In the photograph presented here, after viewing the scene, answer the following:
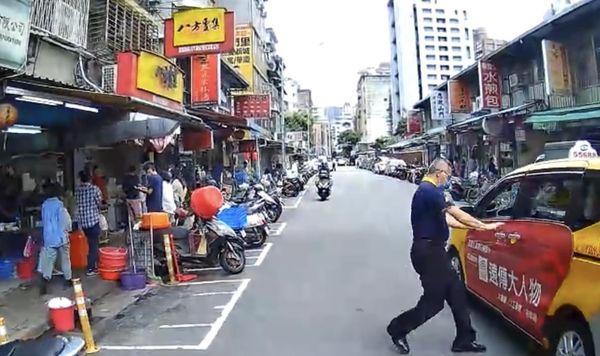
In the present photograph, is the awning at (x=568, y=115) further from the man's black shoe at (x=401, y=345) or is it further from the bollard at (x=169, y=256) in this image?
the man's black shoe at (x=401, y=345)

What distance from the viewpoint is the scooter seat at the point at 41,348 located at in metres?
2.92

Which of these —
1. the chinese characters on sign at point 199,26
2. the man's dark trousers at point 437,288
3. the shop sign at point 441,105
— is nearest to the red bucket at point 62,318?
the man's dark trousers at point 437,288

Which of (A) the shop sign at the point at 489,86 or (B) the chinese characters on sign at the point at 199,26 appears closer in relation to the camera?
(B) the chinese characters on sign at the point at 199,26

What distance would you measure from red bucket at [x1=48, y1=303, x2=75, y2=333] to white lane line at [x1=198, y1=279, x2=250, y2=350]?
1479 mm

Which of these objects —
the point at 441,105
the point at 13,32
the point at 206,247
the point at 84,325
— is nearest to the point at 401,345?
the point at 84,325

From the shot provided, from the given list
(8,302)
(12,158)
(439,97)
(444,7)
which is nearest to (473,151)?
(439,97)

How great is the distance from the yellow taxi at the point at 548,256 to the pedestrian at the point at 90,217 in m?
6.05

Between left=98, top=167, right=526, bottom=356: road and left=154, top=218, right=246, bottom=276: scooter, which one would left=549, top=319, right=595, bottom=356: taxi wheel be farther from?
left=154, top=218, right=246, bottom=276: scooter

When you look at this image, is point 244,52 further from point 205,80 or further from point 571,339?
point 571,339

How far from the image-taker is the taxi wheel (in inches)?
148

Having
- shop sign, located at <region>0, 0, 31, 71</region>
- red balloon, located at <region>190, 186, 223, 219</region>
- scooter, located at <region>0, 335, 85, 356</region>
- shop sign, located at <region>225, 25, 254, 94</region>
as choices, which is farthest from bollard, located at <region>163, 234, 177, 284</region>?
shop sign, located at <region>225, 25, 254, 94</region>

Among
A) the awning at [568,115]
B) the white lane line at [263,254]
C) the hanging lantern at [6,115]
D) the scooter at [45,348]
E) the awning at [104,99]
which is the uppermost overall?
the awning at [568,115]

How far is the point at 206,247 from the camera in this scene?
9586mm

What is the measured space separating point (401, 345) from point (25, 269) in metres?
6.49
